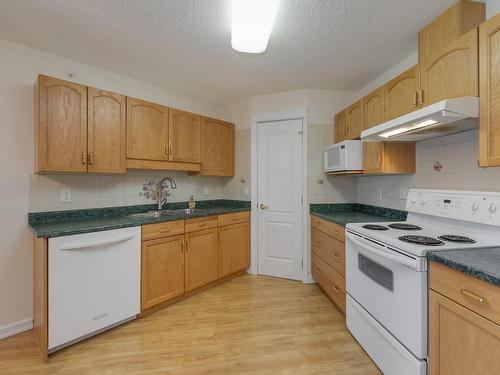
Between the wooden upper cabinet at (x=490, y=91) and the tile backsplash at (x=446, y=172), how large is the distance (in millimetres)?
391

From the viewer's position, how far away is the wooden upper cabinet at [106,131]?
2.18 m

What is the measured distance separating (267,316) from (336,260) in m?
0.81

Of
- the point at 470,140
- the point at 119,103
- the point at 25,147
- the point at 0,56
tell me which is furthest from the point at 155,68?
the point at 470,140

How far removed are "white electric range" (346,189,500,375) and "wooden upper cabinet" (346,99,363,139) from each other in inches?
32.0

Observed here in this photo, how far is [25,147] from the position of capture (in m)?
2.12

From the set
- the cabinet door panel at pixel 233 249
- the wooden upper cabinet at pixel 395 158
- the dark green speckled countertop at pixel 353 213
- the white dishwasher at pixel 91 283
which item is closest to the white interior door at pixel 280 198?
the cabinet door panel at pixel 233 249

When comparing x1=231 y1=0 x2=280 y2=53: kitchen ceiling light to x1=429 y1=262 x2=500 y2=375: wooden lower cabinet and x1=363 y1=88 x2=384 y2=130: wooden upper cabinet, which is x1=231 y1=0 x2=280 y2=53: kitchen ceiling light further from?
x1=429 y1=262 x2=500 y2=375: wooden lower cabinet

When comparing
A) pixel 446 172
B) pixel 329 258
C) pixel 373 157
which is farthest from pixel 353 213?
pixel 446 172

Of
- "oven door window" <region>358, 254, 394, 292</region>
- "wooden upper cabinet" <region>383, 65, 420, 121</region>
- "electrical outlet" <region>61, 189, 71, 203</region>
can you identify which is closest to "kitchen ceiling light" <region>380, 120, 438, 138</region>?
"wooden upper cabinet" <region>383, 65, 420, 121</region>

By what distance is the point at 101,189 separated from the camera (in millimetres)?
2557

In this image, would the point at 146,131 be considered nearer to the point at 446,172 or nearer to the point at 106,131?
the point at 106,131

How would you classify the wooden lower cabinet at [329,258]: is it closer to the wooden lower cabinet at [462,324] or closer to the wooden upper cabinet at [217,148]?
the wooden lower cabinet at [462,324]

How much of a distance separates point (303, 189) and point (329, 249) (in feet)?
2.80

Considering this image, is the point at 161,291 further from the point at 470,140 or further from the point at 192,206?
the point at 470,140
